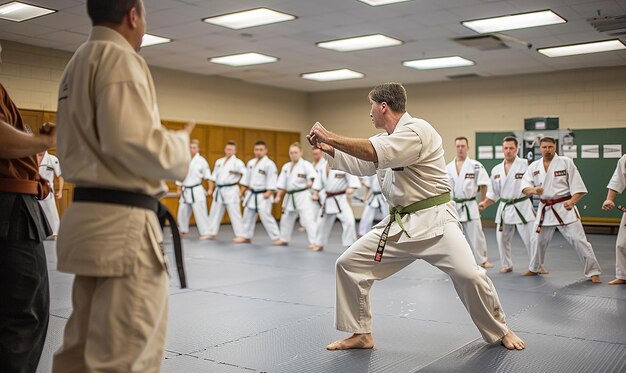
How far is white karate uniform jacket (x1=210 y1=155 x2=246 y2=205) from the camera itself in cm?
1070

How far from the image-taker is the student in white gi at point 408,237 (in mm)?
3471

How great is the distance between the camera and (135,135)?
1.74 meters

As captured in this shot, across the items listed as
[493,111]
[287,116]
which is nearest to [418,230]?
[493,111]

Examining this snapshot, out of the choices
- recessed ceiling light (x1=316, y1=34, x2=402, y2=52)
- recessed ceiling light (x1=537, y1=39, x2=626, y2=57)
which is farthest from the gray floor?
recessed ceiling light (x1=537, y1=39, x2=626, y2=57)

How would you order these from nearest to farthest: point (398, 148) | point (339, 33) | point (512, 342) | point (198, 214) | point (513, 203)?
point (398, 148) < point (512, 342) < point (513, 203) < point (339, 33) < point (198, 214)

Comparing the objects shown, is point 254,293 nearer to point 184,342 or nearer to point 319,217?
point 184,342

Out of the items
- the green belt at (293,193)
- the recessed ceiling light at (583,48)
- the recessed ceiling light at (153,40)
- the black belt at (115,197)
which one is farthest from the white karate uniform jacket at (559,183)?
the recessed ceiling light at (153,40)

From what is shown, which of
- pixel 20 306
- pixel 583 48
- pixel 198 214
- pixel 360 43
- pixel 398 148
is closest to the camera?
pixel 20 306

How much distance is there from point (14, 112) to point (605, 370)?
3181 mm

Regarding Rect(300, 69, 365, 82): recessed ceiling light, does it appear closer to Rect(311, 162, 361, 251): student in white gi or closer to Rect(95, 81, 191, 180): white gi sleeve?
Rect(311, 162, 361, 251): student in white gi

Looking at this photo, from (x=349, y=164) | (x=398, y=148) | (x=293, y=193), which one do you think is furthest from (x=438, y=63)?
(x=398, y=148)

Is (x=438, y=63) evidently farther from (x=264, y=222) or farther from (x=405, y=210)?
(x=405, y=210)

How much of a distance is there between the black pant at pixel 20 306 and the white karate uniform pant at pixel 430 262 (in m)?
1.75

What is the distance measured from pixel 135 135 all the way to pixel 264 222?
8.59 meters
